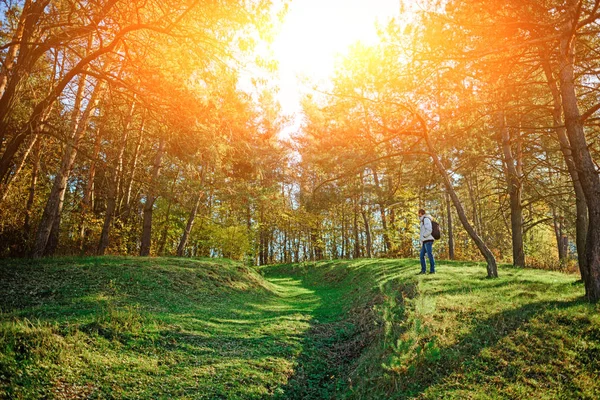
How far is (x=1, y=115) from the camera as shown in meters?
6.02

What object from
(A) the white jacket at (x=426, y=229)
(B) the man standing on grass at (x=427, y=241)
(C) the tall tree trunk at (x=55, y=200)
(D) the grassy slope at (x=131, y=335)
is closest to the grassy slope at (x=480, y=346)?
(D) the grassy slope at (x=131, y=335)

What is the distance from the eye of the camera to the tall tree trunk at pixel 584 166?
231 inches

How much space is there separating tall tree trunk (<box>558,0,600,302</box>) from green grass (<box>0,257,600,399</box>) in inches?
26.8

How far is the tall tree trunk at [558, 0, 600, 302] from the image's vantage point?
19.2ft

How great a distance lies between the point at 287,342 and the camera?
20.8 feet

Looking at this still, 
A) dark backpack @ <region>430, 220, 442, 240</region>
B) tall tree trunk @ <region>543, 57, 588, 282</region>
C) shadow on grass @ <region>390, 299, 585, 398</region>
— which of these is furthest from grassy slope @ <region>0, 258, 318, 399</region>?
tall tree trunk @ <region>543, 57, 588, 282</region>

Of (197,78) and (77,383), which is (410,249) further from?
(77,383)

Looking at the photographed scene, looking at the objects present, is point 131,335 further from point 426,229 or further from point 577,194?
point 577,194

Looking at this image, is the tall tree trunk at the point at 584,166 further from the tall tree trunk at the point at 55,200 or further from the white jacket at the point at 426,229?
the tall tree trunk at the point at 55,200

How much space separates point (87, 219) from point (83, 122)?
4519mm

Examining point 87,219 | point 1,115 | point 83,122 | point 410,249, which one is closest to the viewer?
point 1,115

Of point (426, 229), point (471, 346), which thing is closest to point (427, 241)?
point (426, 229)

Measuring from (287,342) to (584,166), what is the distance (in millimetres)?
6755

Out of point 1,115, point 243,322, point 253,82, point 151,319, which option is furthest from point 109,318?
point 253,82
